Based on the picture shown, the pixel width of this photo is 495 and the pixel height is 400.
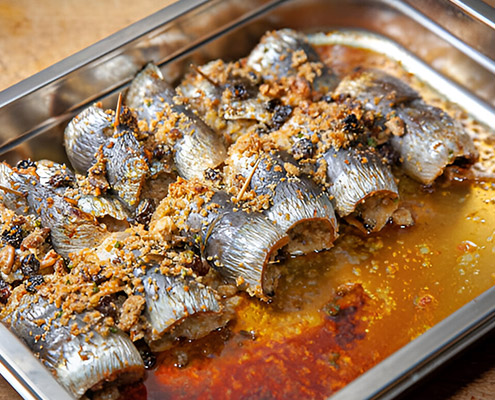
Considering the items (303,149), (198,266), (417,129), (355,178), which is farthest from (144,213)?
(417,129)

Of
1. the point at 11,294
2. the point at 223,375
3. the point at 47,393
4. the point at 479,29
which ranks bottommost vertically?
the point at 223,375

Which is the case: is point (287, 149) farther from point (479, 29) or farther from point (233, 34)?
point (479, 29)

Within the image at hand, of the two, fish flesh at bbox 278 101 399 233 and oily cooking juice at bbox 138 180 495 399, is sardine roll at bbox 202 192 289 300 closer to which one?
oily cooking juice at bbox 138 180 495 399

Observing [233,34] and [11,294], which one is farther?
[233,34]

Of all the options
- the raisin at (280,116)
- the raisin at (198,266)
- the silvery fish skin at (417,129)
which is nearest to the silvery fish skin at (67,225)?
the raisin at (198,266)

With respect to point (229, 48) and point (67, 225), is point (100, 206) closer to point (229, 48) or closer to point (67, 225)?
point (67, 225)

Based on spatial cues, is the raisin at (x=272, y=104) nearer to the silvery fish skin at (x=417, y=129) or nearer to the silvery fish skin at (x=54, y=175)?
the silvery fish skin at (x=417, y=129)

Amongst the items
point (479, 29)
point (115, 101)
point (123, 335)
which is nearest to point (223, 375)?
point (123, 335)

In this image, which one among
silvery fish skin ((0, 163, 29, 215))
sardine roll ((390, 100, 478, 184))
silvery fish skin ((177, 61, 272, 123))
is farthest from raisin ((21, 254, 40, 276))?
sardine roll ((390, 100, 478, 184))
